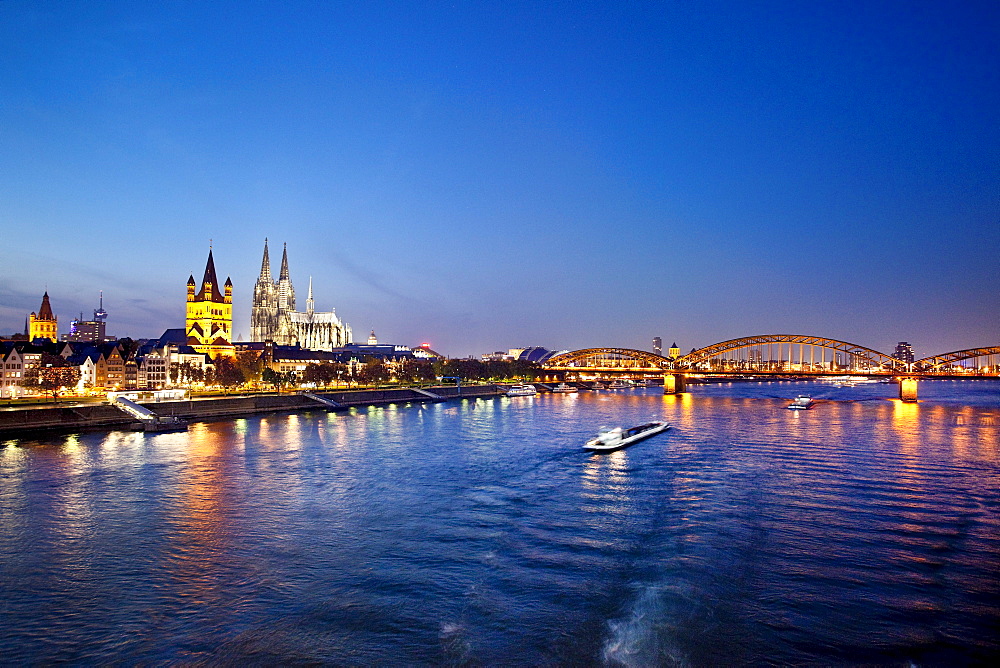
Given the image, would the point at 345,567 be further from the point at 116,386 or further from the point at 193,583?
the point at 116,386

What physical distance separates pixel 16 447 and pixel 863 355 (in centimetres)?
13486

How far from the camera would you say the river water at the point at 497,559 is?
14102mm

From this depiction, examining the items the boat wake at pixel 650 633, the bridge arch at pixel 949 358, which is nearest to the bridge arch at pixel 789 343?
the bridge arch at pixel 949 358

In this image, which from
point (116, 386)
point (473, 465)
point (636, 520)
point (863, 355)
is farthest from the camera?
point (863, 355)

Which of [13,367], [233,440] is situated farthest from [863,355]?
[13,367]

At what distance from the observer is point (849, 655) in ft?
44.0

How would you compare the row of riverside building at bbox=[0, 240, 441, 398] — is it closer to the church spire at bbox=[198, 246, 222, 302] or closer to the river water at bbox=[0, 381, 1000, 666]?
the church spire at bbox=[198, 246, 222, 302]

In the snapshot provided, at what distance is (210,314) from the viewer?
145750 millimetres

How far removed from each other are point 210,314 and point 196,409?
291 feet

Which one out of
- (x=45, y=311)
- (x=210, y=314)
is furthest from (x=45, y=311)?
(x=210, y=314)

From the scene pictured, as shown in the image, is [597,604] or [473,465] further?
[473,465]

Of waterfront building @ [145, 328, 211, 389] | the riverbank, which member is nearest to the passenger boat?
the riverbank

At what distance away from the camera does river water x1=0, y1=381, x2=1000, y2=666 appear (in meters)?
14.1

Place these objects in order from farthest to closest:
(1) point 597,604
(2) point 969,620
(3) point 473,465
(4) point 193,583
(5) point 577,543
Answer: (3) point 473,465, (5) point 577,543, (4) point 193,583, (1) point 597,604, (2) point 969,620
